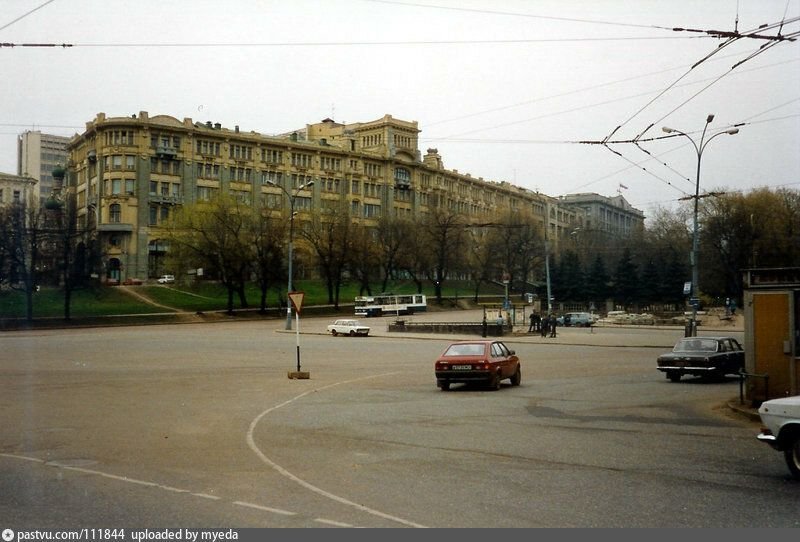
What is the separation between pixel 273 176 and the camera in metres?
110

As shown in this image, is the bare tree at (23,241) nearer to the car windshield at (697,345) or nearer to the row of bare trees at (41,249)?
the row of bare trees at (41,249)

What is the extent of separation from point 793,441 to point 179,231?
77202 millimetres

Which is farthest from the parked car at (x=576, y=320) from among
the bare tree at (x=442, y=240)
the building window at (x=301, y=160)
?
the building window at (x=301, y=160)

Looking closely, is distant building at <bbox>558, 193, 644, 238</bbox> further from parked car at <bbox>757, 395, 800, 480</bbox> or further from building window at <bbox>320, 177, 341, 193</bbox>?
parked car at <bbox>757, 395, 800, 480</bbox>

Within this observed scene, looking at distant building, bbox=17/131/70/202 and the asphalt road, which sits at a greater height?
distant building, bbox=17/131/70/202

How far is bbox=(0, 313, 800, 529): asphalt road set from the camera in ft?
26.2

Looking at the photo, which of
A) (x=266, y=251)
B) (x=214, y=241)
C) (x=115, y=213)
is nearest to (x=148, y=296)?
(x=214, y=241)

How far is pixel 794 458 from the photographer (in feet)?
32.7

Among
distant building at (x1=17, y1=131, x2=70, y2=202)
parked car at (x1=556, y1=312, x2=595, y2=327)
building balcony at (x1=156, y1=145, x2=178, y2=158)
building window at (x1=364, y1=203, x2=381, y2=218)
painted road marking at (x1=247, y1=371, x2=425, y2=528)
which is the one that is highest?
distant building at (x1=17, y1=131, x2=70, y2=202)

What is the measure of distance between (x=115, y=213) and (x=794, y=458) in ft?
313

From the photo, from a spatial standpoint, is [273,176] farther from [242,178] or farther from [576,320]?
[576,320]

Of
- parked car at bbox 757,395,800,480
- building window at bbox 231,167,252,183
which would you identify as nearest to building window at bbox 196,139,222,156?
building window at bbox 231,167,252,183

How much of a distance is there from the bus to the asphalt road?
60.2 metres

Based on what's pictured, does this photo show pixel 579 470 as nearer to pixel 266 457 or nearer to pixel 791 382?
pixel 266 457
